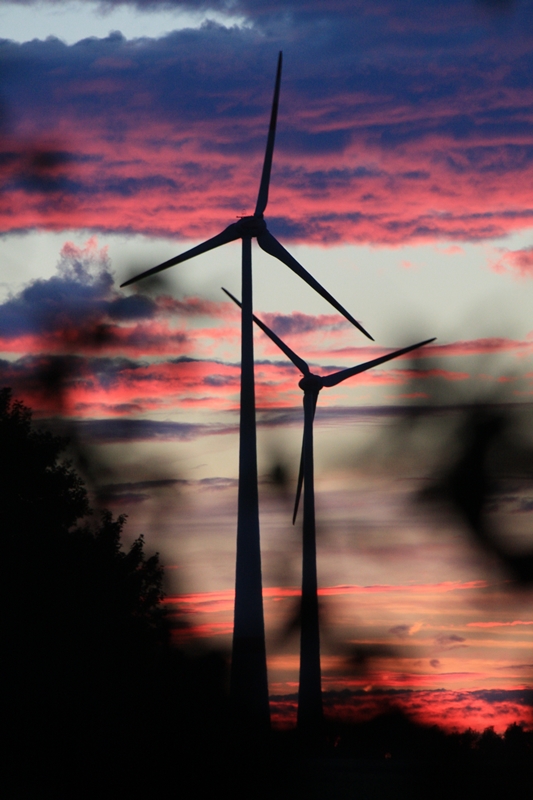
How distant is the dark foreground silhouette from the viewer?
47.2 m

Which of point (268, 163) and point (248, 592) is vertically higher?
point (268, 163)

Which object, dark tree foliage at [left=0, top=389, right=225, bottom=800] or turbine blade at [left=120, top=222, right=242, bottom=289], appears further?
turbine blade at [left=120, top=222, right=242, bottom=289]

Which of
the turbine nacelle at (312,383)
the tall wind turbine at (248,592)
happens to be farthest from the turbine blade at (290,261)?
the turbine nacelle at (312,383)

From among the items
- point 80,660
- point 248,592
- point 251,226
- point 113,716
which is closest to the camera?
point 113,716

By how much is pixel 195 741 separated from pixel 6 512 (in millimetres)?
16343

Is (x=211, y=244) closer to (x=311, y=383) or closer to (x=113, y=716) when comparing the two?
(x=311, y=383)

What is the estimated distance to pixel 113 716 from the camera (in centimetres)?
5181

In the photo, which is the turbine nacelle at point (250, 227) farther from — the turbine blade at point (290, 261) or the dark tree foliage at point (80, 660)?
the dark tree foliage at point (80, 660)

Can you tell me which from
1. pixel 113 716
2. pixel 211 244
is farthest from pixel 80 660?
pixel 211 244

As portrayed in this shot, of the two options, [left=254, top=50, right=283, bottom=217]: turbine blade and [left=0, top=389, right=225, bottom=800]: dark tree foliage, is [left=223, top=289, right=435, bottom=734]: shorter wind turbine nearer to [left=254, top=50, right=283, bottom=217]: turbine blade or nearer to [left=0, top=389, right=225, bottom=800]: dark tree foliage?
[left=0, top=389, right=225, bottom=800]: dark tree foliage

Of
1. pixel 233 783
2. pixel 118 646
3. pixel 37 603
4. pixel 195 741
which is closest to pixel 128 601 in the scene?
pixel 118 646

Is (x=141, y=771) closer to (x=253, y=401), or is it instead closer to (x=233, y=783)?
(x=233, y=783)

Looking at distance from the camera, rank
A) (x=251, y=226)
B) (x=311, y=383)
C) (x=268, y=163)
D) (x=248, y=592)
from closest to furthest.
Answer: (x=248, y=592), (x=251, y=226), (x=268, y=163), (x=311, y=383)

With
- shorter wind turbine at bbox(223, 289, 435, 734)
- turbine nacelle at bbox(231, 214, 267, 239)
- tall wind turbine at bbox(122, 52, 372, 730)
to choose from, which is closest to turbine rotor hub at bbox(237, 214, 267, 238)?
turbine nacelle at bbox(231, 214, 267, 239)
